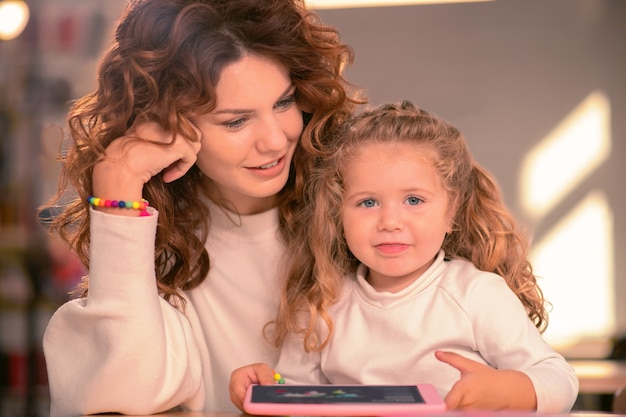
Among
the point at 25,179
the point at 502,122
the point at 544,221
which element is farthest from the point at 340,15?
the point at 25,179

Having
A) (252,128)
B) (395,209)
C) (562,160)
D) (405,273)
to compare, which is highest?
(562,160)

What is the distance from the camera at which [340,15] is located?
16.2 feet

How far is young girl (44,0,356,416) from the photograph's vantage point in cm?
130

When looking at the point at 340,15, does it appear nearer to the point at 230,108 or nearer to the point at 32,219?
the point at 32,219

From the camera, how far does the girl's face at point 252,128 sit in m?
1.42

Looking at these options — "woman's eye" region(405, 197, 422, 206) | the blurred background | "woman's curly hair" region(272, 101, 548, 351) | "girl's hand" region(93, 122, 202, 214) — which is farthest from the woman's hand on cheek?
the blurred background

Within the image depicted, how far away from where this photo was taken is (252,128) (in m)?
1.44

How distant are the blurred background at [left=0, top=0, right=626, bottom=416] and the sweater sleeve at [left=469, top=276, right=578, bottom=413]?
3464 millimetres

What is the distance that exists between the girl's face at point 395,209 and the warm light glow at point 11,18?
359cm

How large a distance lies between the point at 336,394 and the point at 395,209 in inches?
15.6

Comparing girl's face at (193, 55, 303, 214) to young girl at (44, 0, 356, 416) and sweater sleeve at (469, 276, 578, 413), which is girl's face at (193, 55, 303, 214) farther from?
sweater sleeve at (469, 276, 578, 413)

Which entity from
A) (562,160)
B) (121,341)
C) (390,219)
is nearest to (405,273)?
(390,219)

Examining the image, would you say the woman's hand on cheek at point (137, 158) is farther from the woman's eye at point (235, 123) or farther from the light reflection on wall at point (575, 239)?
the light reflection on wall at point (575, 239)

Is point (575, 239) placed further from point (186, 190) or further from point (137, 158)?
point (137, 158)
